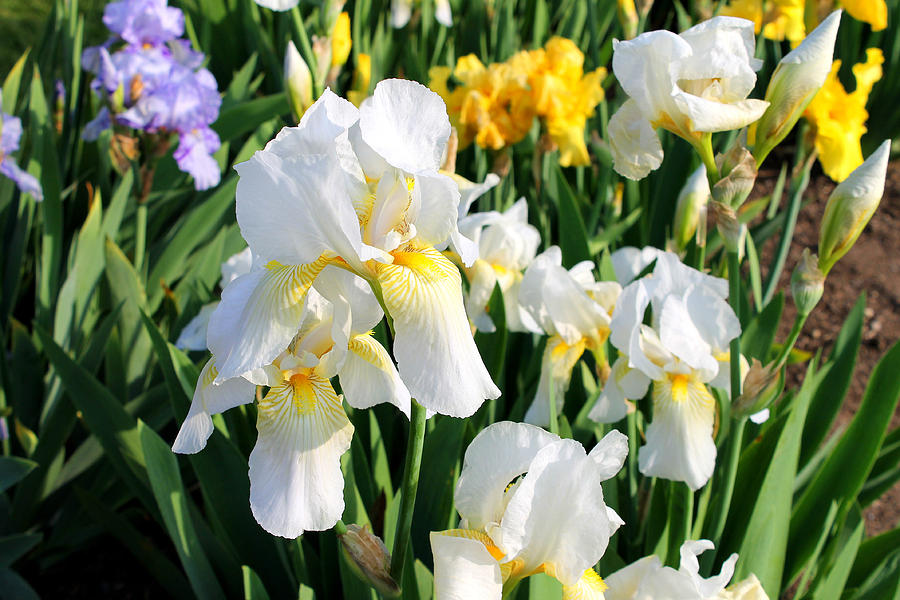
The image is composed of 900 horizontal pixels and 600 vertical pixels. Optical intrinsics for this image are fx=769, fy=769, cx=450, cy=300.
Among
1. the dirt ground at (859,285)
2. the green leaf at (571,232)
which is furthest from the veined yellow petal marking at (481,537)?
the dirt ground at (859,285)

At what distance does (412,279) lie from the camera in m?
0.64

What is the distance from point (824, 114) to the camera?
1.73m

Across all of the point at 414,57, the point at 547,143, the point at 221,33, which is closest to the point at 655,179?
the point at 547,143

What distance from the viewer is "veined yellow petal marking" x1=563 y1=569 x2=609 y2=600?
0.74 meters

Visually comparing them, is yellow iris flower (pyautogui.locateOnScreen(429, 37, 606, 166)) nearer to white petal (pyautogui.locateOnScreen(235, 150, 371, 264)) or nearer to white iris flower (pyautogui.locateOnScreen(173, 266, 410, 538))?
white iris flower (pyautogui.locateOnScreen(173, 266, 410, 538))

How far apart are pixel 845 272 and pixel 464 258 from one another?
2694 mm

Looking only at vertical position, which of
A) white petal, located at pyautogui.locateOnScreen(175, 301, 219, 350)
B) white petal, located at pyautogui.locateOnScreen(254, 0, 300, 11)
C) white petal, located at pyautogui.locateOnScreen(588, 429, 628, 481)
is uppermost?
white petal, located at pyautogui.locateOnScreen(254, 0, 300, 11)

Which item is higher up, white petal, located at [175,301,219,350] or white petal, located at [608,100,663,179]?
white petal, located at [608,100,663,179]

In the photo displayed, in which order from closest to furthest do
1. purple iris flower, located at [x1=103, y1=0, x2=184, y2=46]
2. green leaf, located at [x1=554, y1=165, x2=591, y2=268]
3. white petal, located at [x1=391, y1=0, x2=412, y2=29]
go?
1. green leaf, located at [x1=554, y1=165, x2=591, y2=268]
2. purple iris flower, located at [x1=103, y1=0, x2=184, y2=46]
3. white petal, located at [x1=391, y1=0, x2=412, y2=29]

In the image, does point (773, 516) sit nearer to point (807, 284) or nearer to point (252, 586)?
point (807, 284)

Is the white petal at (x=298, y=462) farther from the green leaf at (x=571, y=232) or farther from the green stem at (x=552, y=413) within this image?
the green leaf at (x=571, y=232)

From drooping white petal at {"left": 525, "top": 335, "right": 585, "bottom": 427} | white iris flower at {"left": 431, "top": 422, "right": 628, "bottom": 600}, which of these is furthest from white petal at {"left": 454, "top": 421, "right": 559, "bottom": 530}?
drooping white petal at {"left": 525, "top": 335, "right": 585, "bottom": 427}

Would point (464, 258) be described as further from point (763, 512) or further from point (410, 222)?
point (763, 512)

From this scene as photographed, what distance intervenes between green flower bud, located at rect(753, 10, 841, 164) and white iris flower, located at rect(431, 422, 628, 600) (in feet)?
1.70
